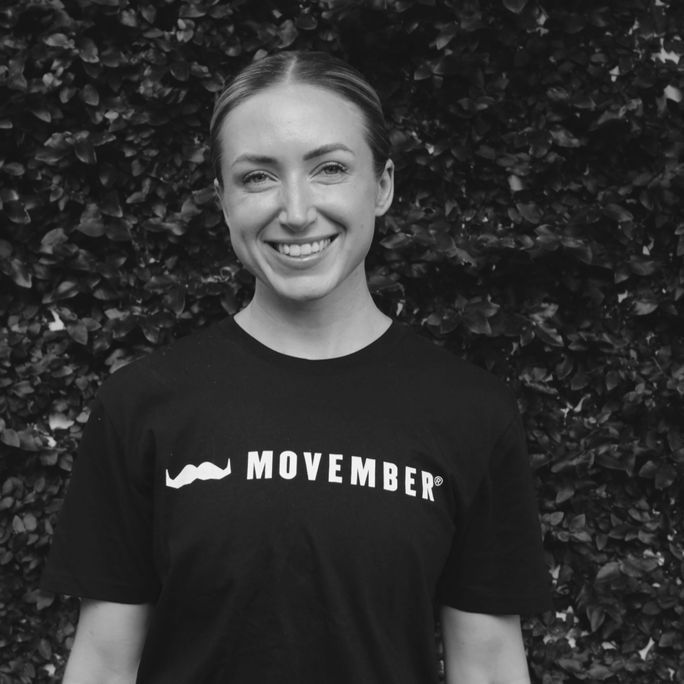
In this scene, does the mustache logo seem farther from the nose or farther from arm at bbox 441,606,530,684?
arm at bbox 441,606,530,684

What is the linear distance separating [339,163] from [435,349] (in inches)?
18.6

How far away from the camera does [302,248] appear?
1694 mm

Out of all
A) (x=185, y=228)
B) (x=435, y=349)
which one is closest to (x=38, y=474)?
(x=185, y=228)

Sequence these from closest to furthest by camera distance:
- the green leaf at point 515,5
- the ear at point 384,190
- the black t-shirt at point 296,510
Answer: the black t-shirt at point 296,510, the ear at point 384,190, the green leaf at point 515,5

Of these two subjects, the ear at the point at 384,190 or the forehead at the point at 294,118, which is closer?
the forehead at the point at 294,118

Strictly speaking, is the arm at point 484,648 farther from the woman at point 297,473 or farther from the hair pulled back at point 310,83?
the hair pulled back at point 310,83

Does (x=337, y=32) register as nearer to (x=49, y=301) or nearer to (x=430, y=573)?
(x=49, y=301)

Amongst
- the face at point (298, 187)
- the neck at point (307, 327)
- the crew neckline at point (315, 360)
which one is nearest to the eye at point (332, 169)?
the face at point (298, 187)

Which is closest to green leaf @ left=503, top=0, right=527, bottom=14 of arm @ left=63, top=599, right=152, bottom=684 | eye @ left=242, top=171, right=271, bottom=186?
eye @ left=242, top=171, right=271, bottom=186

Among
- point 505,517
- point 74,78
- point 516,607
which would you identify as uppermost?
point 74,78

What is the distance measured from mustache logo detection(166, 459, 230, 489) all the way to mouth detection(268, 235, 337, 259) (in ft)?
1.39

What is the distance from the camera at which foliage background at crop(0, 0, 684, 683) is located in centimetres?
246

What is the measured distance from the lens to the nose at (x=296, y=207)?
1648 mm

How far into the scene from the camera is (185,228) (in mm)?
2518
